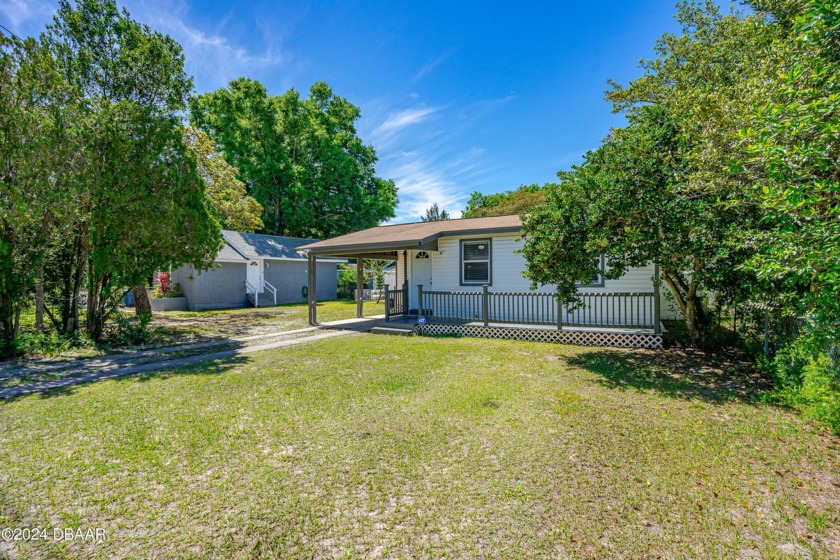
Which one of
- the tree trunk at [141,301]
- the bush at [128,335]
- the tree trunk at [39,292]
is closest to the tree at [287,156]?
the tree trunk at [141,301]

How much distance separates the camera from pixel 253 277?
2069 centimetres

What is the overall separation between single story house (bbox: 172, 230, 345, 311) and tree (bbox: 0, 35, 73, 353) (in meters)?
8.79

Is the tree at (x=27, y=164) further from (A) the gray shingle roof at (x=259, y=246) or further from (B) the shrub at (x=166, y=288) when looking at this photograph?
(A) the gray shingle roof at (x=259, y=246)

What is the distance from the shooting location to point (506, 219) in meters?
12.1

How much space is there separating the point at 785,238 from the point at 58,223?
12.4 m

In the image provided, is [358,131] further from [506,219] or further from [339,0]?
[506,219]

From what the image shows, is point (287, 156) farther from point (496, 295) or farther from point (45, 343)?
point (496, 295)

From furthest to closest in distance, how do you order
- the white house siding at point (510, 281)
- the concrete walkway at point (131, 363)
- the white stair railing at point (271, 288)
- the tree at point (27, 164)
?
the white stair railing at point (271, 288) < the white house siding at point (510, 281) < the tree at point (27, 164) < the concrete walkway at point (131, 363)

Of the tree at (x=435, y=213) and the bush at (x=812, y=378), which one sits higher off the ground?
the tree at (x=435, y=213)

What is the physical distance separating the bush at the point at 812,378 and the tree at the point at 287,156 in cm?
2828

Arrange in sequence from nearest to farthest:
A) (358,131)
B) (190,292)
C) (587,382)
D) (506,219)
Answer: (587,382)
(506,219)
(190,292)
(358,131)

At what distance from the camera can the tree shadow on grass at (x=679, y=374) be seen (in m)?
5.56

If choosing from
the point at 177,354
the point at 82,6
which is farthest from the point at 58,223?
the point at 82,6

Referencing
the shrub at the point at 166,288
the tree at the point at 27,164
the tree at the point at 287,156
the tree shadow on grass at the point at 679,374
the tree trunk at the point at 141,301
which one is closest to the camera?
the tree shadow on grass at the point at 679,374
